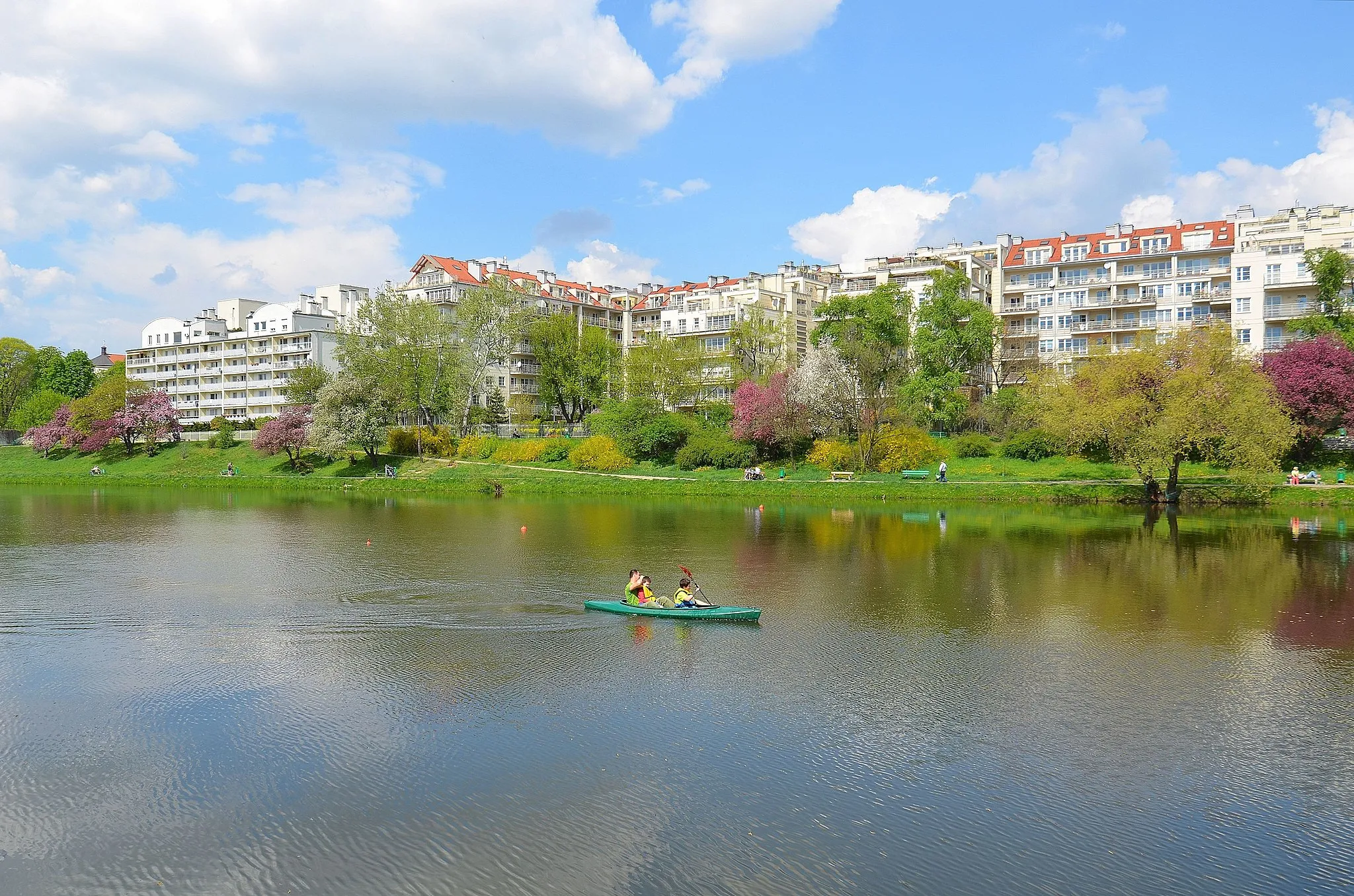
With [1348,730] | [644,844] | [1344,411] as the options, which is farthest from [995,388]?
[644,844]

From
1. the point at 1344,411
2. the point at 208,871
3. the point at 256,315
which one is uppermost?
the point at 256,315

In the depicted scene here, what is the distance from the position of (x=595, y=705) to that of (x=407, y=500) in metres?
53.0

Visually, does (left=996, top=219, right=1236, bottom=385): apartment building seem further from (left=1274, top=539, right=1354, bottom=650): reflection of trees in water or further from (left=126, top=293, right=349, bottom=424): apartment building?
(left=126, top=293, right=349, bottom=424): apartment building

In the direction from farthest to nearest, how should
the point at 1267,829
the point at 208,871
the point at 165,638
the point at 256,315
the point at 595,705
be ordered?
the point at 256,315, the point at 165,638, the point at 595,705, the point at 1267,829, the point at 208,871

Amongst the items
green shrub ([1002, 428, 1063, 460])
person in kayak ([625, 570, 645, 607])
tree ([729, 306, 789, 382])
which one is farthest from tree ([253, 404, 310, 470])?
person in kayak ([625, 570, 645, 607])

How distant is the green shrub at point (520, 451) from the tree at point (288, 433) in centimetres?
1892

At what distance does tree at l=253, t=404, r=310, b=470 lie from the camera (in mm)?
91375

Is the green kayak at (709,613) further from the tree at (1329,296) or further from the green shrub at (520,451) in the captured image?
the tree at (1329,296)

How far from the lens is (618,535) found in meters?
44.2

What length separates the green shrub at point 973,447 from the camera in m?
74.9

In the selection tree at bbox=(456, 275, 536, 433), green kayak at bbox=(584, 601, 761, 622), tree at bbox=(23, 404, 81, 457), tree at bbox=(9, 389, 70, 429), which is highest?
tree at bbox=(456, 275, 536, 433)

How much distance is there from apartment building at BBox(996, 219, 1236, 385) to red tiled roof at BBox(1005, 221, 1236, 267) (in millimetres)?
109

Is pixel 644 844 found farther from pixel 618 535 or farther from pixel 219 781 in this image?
pixel 618 535

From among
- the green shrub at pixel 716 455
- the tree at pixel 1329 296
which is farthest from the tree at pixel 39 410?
the tree at pixel 1329 296
